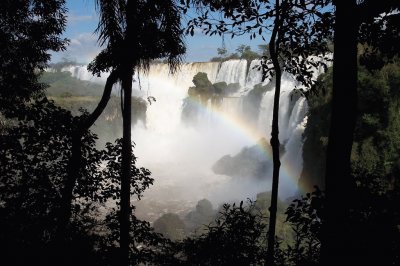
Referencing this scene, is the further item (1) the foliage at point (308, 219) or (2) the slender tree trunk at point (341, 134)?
(1) the foliage at point (308, 219)

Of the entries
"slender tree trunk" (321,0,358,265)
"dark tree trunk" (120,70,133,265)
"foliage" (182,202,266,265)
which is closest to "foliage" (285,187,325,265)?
"slender tree trunk" (321,0,358,265)

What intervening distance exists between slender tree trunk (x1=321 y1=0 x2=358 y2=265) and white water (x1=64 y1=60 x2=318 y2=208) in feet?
83.6

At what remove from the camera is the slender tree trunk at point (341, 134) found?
130 inches

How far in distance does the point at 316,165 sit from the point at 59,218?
20959 mm

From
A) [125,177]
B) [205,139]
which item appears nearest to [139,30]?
[125,177]

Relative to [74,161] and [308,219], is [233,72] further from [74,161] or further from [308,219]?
[308,219]

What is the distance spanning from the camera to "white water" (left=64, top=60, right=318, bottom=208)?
3094cm

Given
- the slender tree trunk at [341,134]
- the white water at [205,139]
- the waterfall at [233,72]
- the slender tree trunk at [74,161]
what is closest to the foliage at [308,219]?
the slender tree trunk at [341,134]

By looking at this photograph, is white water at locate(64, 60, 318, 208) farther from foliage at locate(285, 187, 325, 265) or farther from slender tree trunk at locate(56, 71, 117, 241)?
slender tree trunk at locate(56, 71, 117, 241)

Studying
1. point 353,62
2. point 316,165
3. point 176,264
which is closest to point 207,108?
point 316,165

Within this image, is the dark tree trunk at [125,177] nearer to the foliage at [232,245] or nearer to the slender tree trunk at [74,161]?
the slender tree trunk at [74,161]

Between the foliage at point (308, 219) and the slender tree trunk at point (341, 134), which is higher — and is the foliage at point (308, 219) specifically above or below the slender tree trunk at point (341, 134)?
below

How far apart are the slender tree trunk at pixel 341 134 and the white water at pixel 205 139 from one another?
25.5m

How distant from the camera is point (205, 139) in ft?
168
